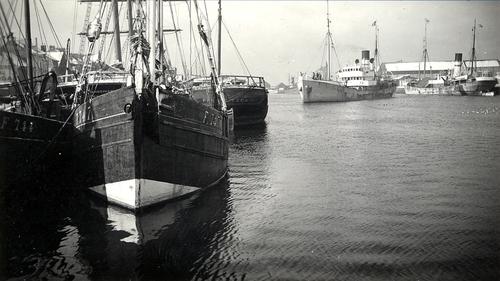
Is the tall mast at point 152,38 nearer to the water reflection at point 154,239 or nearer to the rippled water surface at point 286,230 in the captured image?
the water reflection at point 154,239

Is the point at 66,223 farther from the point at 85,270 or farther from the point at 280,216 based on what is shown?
the point at 280,216

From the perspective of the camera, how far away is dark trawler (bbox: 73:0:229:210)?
1002 centimetres

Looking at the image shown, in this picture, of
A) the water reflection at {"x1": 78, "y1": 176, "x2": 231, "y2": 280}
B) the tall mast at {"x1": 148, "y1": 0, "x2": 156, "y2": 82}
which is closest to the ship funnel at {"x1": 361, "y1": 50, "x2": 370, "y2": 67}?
the water reflection at {"x1": 78, "y1": 176, "x2": 231, "y2": 280}

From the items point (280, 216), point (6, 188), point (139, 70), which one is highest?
point (139, 70)

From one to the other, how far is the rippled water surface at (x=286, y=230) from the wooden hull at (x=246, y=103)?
17748mm

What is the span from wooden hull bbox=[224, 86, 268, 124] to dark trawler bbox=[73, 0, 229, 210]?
21.5 m

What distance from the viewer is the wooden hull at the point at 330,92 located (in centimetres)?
7426

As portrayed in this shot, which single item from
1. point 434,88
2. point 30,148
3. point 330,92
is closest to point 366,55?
point 330,92

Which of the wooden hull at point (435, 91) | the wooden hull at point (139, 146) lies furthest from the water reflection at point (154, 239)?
the wooden hull at point (435, 91)

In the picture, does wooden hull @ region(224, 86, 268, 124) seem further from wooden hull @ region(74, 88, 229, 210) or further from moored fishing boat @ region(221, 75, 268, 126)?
wooden hull @ region(74, 88, 229, 210)

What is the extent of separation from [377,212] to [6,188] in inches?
398

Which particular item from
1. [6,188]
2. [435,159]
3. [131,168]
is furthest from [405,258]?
[435,159]

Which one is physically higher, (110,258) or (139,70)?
(139,70)

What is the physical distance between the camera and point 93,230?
30.3 ft
